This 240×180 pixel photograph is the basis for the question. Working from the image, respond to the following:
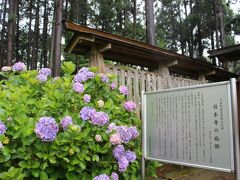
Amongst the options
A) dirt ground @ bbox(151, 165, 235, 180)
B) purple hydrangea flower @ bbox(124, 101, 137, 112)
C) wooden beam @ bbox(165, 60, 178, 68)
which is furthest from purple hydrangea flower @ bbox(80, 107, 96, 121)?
wooden beam @ bbox(165, 60, 178, 68)

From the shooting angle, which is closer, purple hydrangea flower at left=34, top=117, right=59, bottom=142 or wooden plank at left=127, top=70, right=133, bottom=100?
purple hydrangea flower at left=34, top=117, right=59, bottom=142

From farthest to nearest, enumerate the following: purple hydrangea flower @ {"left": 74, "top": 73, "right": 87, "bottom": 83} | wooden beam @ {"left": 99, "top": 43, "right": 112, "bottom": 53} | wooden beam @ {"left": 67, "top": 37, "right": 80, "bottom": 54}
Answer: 1. wooden beam @ {"left": 99, "top": 43, "right": 112, "bottom": 53}
2. wooden beam @ {"left": 67, "top": 37, "right": 80, "bottom": 54}
3. purple hydrangea flower @ {"left": 74, "top": 73, "right": 87, "bottom": 83}

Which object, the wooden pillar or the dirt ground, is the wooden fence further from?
the dirt ground

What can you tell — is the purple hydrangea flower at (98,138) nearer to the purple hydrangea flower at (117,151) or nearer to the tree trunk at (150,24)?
the purple hydrangea flower at (117,151)

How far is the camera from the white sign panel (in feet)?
8.07

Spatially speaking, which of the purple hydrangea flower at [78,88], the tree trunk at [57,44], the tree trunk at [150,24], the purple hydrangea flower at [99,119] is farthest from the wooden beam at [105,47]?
the tree trunk at [57,44]

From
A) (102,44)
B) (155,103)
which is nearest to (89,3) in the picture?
(102,44)

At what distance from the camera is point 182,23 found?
987 inches

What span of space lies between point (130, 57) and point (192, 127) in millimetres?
2688

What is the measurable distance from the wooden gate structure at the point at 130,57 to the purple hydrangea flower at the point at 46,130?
213cm

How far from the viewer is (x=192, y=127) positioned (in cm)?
275

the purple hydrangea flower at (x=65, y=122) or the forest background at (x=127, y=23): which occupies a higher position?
the forest background at (x=127, y=23)

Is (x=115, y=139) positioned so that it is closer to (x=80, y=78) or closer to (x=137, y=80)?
(x=80, y=78)

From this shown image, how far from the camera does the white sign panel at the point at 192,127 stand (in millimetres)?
2461
